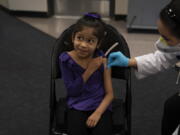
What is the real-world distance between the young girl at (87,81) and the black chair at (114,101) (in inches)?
1.7

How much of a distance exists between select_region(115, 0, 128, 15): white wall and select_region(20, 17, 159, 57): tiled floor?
14 cm

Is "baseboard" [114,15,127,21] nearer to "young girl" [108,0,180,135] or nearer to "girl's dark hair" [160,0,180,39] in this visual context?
"young girl" [108,0,180,135]

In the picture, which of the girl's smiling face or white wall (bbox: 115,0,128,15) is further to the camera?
white wall (bbox: 115,0,128,15)

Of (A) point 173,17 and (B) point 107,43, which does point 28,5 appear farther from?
(A) point 173,17

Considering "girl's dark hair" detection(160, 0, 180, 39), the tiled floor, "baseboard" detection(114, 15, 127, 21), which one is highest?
"girl's dark hair" detection(160, 0, 180, 39)

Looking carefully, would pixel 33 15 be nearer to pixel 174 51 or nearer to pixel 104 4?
pixel 104 4

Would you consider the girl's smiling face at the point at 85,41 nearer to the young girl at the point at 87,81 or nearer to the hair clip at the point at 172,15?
the young girl at the point at 87,81

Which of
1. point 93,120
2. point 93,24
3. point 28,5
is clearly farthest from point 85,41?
point 28,5

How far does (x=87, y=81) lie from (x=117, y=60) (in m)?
0.18

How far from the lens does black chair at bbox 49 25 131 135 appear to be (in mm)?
1510

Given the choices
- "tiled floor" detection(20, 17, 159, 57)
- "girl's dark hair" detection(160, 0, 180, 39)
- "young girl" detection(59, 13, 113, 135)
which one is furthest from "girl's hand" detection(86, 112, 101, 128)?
"tiled floor" detection(20, 17, 159, 57)

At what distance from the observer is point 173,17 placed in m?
1.23

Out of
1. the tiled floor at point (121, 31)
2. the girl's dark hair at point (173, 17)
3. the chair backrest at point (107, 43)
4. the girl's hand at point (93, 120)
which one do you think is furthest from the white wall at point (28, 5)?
the girl's dark hair at point (173, 17)

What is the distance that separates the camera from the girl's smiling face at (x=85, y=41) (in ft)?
4.86
